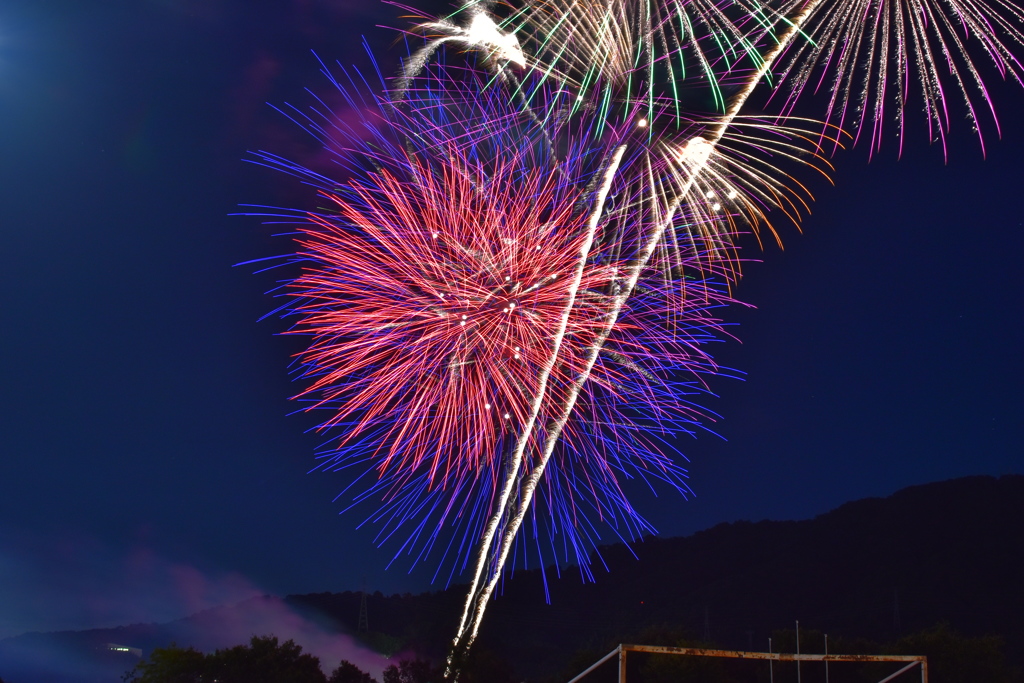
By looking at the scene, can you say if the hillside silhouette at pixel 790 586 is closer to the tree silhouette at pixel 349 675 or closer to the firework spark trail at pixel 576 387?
the tree silhouette at pixel 349 675

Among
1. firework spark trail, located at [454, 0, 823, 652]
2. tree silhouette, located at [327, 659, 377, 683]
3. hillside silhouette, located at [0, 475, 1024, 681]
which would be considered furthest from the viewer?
hillside silhouette, located at [0, 475, 1024, 681]

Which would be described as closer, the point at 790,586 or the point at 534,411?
the point at 534,411

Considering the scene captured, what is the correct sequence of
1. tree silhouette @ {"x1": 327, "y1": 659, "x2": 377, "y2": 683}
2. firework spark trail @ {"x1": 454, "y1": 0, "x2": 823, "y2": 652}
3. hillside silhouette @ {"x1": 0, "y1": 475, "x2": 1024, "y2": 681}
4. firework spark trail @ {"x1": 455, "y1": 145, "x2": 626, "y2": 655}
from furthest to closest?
1. hillside silhouette @ {"x1": 0, "y1": 475, "x2": 1024, "y2": 681}
2. tree silhouette @ {"x1": 327, "y1": 659, "x2": 377, "y2": 683}
3. firework spark trail @ {"x1": 455, "y1": 145, "x2": 626, "y2": 655}
4. firework spark trail @ {"x1": 454, "y1": 0, "x2": 823, "y2": 652}

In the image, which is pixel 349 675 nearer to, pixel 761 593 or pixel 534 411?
pixel 534 411

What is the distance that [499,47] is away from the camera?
9.59 m

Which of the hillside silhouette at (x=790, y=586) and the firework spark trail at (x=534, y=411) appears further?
the hillside silhouette at (x=790, y=586)

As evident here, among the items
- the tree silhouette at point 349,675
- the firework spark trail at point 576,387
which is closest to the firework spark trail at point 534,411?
the firework spark trail at point 576,387

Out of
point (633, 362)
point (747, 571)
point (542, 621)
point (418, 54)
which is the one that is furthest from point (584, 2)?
point (747, 571)

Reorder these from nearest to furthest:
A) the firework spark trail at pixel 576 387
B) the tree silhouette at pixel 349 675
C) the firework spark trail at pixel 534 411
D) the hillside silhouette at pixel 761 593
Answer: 1. the firework spark trail at pixel 576 387
2. the firework spark trail at pixel 534 411
3. the tree silhouette at pixel 349 675
4. the hillside silhouette at pixel 761 593

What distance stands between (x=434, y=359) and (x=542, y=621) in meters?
45.2

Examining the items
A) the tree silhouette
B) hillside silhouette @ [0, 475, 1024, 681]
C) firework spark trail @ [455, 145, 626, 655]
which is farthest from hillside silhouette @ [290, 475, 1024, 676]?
firework spark trail @ [455, 145, 626, 655]

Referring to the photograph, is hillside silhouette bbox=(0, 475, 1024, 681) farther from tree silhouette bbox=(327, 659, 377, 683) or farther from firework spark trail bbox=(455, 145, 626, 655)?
firework spark trail bbox=(455, 145, 626, 655)

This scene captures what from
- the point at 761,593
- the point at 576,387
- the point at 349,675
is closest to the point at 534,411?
the point at 576,387

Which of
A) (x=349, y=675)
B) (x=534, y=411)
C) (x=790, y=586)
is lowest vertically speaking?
(x=349, y=675)
